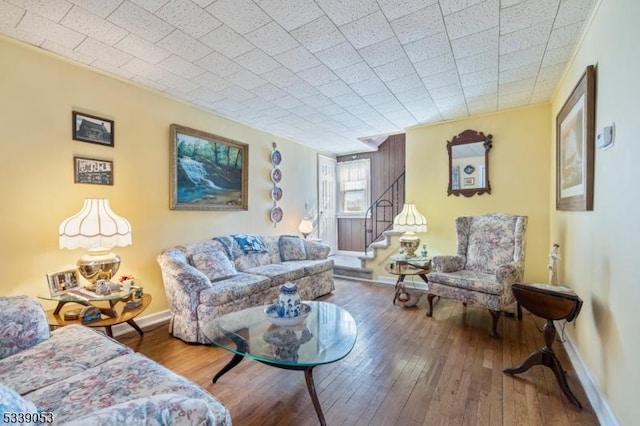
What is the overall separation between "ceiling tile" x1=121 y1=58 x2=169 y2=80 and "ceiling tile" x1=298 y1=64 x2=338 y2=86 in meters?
1.33

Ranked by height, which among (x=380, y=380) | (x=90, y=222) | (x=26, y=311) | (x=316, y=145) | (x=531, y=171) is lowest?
(x=380, y=380)

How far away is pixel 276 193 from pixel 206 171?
1.36 m

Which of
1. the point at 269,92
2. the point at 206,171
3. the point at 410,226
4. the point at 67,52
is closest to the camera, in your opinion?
the point at 67,52

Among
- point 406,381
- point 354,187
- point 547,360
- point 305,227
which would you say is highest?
point 354,187

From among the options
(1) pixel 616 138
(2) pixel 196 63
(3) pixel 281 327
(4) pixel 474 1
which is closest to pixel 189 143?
(2) pixel 196 63

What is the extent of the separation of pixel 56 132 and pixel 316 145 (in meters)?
3.95

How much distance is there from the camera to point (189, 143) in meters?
3.46

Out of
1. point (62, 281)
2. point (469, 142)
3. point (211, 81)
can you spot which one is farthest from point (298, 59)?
point (469, 142)

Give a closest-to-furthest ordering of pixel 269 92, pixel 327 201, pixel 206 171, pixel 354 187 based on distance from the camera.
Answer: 1. pixel 269 92
2. pixel 206 171
3. pixel 327 201
4. pixel 354 187

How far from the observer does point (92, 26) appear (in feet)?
6.71

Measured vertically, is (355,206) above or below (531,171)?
below

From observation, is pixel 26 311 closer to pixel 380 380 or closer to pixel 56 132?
pixel 56 132

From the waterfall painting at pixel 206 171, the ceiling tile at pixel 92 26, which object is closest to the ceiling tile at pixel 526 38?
the ceiling tile at pixel 92 26

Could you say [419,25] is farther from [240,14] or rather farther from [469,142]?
[469,142]
